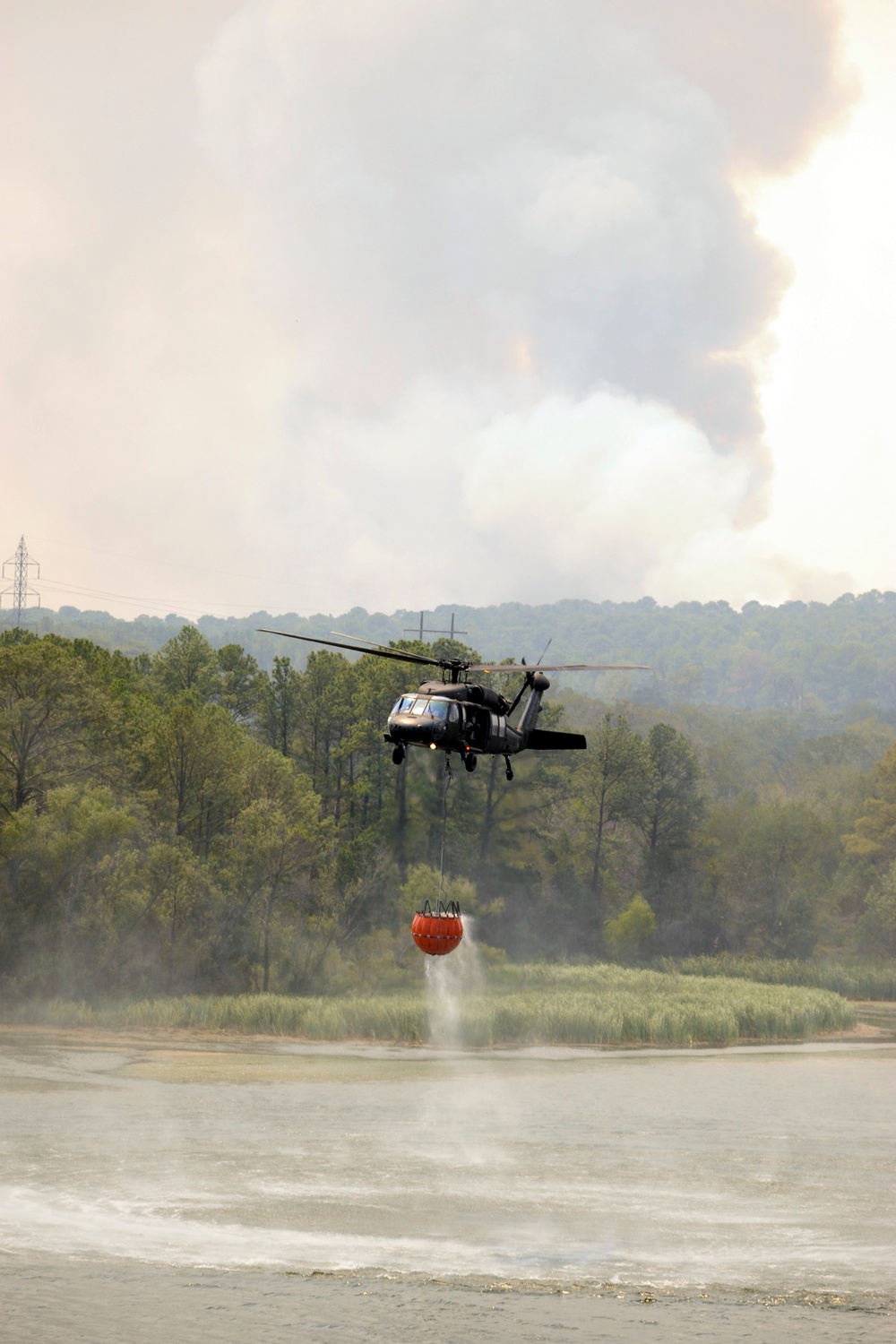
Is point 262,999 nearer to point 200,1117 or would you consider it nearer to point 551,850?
point 200,1117

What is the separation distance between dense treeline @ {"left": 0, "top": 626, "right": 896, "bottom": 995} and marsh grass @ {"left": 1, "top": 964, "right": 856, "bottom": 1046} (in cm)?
301

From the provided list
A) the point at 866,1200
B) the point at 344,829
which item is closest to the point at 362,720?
the point at 344,829

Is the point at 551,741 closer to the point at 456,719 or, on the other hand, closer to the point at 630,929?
the point at 456,719

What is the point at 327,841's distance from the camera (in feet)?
293

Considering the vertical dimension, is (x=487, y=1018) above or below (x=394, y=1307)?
above

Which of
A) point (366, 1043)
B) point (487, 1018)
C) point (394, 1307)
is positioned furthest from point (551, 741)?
point (366, 1043)

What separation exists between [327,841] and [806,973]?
34407 millimetres

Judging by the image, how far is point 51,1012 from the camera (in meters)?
75.2

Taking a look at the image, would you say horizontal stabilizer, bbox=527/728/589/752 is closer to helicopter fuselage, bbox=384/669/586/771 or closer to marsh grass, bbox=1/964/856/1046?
helicopter fuselage, bbox=384/669/586/771

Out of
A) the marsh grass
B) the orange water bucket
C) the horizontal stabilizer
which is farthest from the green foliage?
the horizontal stabilizer

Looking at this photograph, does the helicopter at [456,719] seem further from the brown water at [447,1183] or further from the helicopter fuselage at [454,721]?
the brown water at [447,1183]

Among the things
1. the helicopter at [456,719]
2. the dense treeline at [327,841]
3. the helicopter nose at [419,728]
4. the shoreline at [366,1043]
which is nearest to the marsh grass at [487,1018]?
the shoreline at [366,1043]

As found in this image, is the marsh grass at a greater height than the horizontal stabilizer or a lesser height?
lesser

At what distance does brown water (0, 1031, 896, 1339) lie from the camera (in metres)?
36.2
